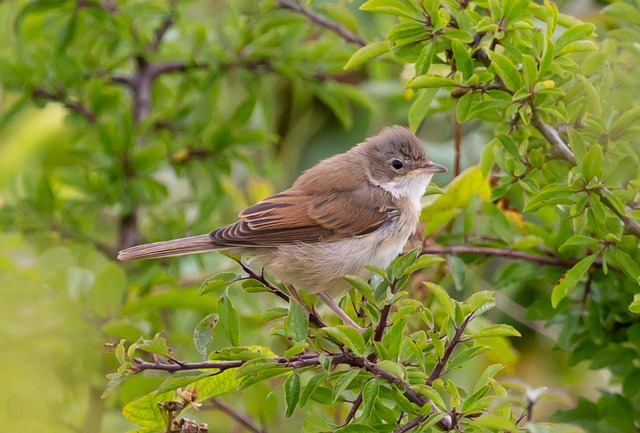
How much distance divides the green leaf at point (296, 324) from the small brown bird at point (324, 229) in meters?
1.04

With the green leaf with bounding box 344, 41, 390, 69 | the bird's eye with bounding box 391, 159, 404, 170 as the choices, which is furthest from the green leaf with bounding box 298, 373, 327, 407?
the bird's eye with bounding box 391, 159, 404, 170

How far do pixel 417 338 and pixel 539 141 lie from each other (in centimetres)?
87

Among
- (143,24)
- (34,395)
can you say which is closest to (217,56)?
(143,24)

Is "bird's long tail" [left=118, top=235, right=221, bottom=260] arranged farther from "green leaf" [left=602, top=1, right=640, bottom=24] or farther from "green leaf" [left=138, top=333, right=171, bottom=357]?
"green leaf" [left=602, top=1, right=640, bottom=24]

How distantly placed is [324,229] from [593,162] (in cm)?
151

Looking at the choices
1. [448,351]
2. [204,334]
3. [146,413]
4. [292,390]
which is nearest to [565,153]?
[448,351]

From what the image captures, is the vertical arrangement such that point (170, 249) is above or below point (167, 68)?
below

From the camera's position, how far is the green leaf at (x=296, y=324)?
7.97 ft

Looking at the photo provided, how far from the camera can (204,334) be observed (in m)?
2.52

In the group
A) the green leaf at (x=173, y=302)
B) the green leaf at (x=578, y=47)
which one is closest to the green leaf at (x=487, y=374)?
the green leaf at (x=578, y=47)

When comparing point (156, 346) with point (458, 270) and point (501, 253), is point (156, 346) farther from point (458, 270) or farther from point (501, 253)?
point (501, 253)

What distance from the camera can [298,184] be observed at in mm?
4055

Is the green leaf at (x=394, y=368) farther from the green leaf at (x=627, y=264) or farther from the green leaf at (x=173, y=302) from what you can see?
the green leaf at (x=173, y=302)

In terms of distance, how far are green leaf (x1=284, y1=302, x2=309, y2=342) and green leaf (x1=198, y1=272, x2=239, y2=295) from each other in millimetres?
276
